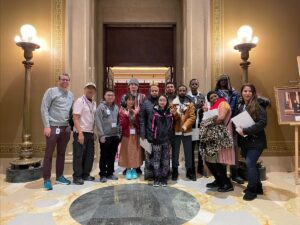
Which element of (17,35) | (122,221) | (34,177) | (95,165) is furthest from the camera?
(95,165)

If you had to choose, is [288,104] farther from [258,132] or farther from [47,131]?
[47,131]

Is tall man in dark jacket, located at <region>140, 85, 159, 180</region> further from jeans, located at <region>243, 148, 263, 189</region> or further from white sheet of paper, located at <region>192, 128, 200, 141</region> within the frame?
jeans, located at <region>243, 148, 263, 189</region>

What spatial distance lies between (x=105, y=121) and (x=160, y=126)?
0.87 m

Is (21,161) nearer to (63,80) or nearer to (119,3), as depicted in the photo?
(63,80)

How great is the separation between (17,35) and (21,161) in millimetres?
2252

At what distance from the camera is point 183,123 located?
3.66 m

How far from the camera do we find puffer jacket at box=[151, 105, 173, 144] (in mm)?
3459

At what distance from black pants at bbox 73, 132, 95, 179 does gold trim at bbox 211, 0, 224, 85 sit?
2.46 metres

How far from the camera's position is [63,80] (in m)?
3.46

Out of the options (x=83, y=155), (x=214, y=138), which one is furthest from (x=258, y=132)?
(x=83, y=155)

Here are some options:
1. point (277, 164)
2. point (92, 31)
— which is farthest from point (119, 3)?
point (277, 164)

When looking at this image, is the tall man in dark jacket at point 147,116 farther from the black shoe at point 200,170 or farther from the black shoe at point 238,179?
the black shoe at point 238,179

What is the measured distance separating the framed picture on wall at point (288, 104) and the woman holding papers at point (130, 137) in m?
2.32

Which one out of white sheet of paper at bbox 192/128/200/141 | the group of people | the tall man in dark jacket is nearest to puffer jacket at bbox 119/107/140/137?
the group of people
